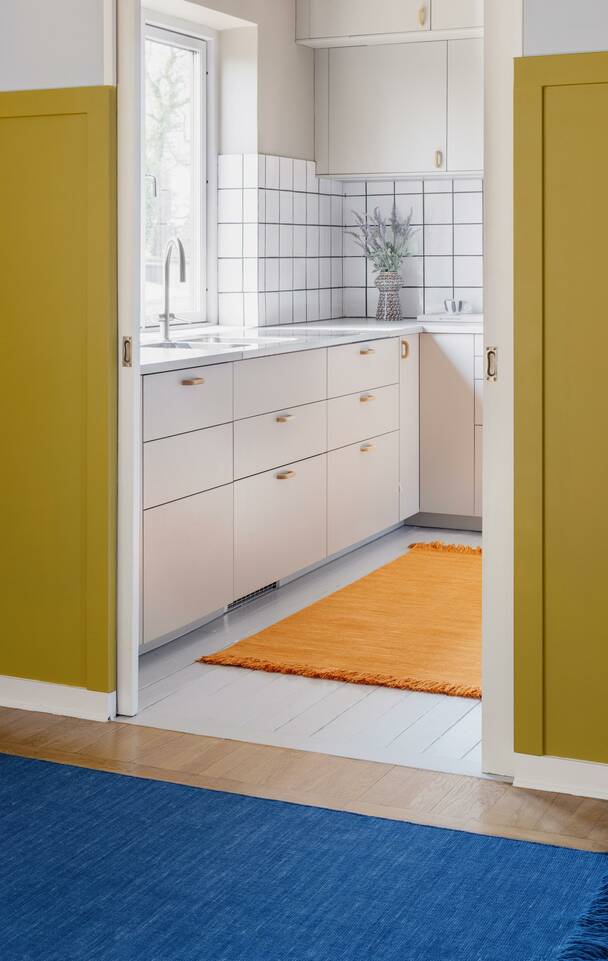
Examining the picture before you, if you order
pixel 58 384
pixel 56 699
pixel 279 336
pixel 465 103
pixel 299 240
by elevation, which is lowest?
pixel 56 699

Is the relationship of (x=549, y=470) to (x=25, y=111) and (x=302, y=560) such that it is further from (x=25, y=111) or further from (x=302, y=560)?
(x=302, y=560)

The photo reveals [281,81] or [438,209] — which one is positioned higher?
[281,81]

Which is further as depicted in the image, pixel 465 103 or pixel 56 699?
pixel 465 103

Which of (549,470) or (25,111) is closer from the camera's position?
(549,470)

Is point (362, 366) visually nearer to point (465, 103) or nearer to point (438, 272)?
point (438, 272)

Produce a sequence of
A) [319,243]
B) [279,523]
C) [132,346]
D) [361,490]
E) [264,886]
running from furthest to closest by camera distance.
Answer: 1. [319,243]
2. [361,490]
3. [279,523]
4. [132,346]
5. [264,886]

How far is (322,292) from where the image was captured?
6.15 m

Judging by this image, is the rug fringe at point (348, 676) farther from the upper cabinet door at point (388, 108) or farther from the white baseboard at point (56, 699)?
the upper cabinet door at point (388, 108)

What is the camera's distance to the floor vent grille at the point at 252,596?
4.52 meters

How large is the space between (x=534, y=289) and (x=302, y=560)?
84.3 inches

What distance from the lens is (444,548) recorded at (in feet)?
18.0

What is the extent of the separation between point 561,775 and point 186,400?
1599 mm

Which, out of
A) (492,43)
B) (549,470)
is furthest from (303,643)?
(492,43)

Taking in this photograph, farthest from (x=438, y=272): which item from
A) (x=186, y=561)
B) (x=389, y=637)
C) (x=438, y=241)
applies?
(x=186, y=561)
